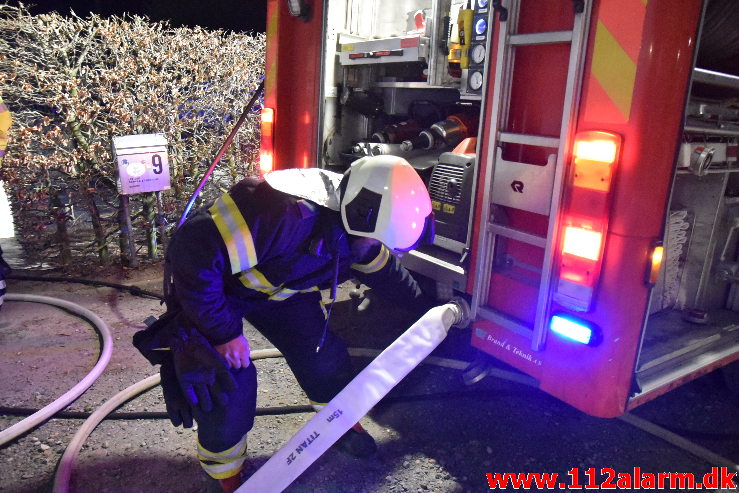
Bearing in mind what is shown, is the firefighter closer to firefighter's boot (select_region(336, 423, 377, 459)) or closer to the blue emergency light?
firefighter's boot (select_region(336, 423, 377, 459))

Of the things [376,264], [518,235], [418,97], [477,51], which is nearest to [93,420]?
[376,264]

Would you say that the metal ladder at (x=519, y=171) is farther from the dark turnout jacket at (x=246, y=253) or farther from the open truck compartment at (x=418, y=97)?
the dark turnout jacket at (x=246, y=253)

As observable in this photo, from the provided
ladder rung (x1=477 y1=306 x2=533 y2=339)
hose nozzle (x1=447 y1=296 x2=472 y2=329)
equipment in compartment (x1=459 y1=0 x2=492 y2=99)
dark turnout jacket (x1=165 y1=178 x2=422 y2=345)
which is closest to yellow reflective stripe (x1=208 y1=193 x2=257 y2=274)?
dark turnout jacket (x1=165 y1=178 x2=422 y2=345)

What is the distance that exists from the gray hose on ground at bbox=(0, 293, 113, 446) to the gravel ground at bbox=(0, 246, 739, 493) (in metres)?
0.07

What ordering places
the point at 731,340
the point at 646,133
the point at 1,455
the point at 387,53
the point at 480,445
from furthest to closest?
the point at 387,53, the point at 731,340, the point at 480,445, the point at 1,455, the point at 646,133

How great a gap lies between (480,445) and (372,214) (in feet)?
4.39

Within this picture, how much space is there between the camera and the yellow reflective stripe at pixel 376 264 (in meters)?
2.41

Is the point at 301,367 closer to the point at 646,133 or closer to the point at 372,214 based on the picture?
the point at 372,214

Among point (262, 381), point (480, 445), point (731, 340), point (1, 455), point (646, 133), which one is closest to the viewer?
point (646, 133)

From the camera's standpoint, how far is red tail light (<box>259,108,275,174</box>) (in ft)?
11.9

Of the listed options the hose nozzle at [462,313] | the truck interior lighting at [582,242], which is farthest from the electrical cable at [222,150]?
the truck interior lighting at [582,242]

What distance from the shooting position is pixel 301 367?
7.83 ft

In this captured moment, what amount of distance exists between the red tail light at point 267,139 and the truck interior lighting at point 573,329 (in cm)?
225

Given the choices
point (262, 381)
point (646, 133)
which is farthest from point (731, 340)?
point (262, 381)
